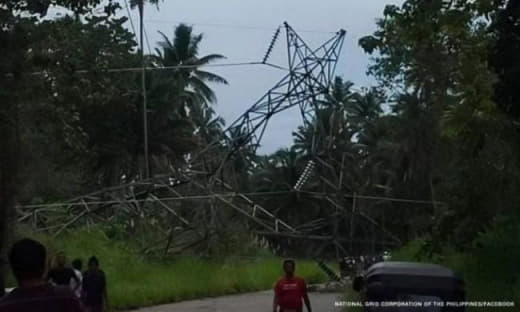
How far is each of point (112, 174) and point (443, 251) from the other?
1405 inches

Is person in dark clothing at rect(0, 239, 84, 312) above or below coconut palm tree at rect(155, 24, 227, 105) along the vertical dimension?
below

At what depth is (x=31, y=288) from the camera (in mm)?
5199

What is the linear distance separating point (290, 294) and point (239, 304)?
14684 millimetres

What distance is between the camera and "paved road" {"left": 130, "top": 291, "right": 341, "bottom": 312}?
26.3m

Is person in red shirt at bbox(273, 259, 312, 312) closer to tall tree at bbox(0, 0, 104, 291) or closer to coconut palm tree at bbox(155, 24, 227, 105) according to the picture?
tall tree at bbox(0, 0, 104, 291)

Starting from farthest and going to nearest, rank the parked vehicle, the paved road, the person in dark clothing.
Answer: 1. the paved road
2. the parked vehicle
3. the person in dark clothing

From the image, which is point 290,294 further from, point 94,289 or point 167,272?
point 167,272

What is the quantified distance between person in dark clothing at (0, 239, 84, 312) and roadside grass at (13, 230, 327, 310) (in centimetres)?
2361

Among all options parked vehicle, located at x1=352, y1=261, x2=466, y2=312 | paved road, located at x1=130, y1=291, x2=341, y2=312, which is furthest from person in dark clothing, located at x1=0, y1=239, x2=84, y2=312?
paved road, located at x1=130, y1=291, x2=341, y2=312

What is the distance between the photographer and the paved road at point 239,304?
26.3 m

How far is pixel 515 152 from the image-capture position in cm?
1864

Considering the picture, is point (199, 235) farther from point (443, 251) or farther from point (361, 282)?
point (361, 282)

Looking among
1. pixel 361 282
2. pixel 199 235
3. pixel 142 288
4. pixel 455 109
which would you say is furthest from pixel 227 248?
pixel 361 282

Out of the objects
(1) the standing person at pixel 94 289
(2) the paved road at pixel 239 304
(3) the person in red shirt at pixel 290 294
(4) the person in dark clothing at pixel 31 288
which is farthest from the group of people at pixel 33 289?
(2) the paved road at pixel 239 304
